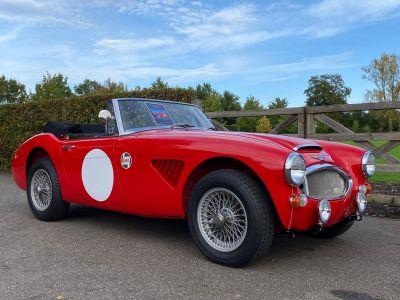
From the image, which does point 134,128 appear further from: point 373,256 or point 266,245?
Result: point 373,256

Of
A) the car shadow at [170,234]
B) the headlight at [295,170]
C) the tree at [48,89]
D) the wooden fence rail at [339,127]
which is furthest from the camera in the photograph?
the tree at [48,89]

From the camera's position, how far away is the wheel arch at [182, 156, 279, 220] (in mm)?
3758

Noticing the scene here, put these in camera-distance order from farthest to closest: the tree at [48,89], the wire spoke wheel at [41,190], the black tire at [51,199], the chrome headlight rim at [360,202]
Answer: the tree at [48,89] < the wire spoke wheel at [41,190] < the black tire at [51,199] < the chrome headlight rim at [360,202]

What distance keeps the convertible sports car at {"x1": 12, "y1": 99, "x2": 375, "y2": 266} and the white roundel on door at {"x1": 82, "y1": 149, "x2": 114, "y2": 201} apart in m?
0.01

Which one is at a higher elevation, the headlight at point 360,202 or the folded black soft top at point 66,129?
the folded black soft top at point 66,129

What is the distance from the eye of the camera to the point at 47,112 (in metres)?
11.6

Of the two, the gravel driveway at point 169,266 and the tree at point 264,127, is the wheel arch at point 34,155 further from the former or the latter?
the tree at point 264,127

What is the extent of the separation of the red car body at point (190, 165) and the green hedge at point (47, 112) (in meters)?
5.04

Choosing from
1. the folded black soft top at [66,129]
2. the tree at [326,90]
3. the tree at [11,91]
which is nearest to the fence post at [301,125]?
the folded black soft top at [66,129]

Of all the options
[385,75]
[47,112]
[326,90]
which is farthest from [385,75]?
[47,112]

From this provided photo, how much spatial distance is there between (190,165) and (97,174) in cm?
135

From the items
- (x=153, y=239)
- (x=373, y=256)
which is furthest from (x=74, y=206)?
(x=373, y=256)

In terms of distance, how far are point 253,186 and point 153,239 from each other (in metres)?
1.57

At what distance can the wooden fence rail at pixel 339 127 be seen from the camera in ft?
21.7
